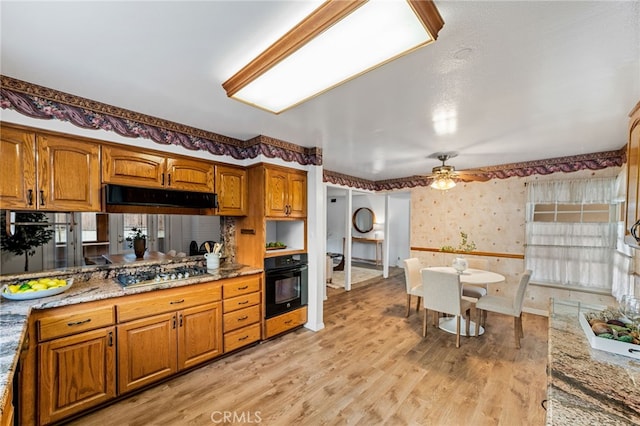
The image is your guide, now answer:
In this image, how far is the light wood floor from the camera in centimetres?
194

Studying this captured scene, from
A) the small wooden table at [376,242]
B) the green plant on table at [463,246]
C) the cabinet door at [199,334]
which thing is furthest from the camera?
the small wooden table at [376,242]

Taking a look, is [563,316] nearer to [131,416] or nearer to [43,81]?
[131,416]

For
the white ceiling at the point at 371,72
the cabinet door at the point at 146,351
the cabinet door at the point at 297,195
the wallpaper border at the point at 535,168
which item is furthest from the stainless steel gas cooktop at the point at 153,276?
the wallpaper border at the point at 535,168

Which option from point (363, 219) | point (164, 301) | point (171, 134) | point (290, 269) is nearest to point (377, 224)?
point (363, 219)

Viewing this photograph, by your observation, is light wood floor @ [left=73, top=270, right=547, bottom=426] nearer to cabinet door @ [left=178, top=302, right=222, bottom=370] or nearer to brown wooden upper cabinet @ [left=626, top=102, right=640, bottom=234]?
cabinet door @ [left=178, top=302, right=222, bottom=370]

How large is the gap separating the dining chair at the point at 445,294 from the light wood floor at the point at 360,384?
0.40 metres

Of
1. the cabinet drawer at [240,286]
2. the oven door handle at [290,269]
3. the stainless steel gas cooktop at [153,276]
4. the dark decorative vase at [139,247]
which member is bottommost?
the cabinet drawer at [240,286]

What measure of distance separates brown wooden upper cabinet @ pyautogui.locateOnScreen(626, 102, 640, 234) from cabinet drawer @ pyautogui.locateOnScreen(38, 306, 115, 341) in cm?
327

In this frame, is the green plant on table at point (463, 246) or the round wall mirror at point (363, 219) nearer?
the green plant on table at point (463, 246)

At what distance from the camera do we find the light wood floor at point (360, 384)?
1.94m

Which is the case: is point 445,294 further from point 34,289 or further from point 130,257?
point 34,289

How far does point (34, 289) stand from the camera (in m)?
1.85

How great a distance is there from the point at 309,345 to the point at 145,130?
2.77 metres

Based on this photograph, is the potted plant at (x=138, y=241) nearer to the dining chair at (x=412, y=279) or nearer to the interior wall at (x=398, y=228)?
the dining chair at (x=412, y=279)
